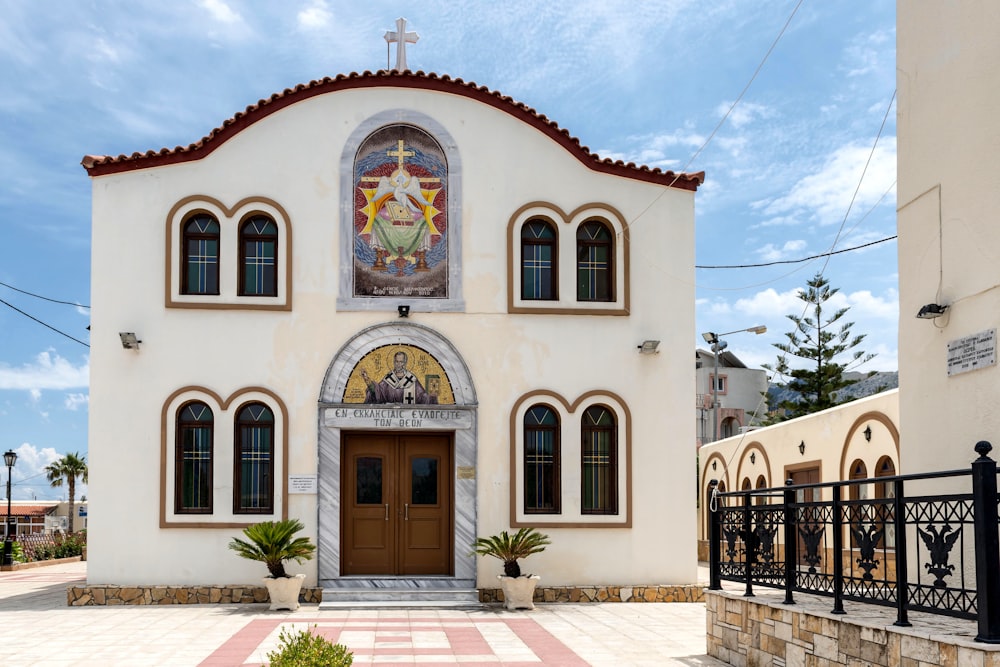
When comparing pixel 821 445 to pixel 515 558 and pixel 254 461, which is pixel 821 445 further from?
pixel 254 461

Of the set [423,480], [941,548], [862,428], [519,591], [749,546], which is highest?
[862,428]

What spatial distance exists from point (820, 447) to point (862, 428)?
1868 mm

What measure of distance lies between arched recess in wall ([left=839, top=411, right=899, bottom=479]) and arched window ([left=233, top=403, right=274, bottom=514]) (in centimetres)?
996

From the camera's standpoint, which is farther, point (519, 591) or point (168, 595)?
point (168, 595)

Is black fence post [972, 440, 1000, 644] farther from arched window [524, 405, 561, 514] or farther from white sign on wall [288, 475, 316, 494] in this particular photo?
white sign on wall [288, 475, 316, 494]

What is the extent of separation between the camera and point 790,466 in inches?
877

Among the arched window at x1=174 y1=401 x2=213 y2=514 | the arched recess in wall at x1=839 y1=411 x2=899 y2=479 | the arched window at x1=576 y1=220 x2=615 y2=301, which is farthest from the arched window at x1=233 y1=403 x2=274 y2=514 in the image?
the arched recess in wall at x1=839 y1=411 x2=899 y2=479

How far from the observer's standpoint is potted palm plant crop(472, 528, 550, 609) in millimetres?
14930

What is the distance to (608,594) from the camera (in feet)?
52.6

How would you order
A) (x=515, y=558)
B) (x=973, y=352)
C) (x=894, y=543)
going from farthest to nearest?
(x=515, y=558)
(x=973, y=352)
(x=894, y=543)

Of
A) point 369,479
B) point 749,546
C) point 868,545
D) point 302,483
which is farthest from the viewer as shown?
point 369,479

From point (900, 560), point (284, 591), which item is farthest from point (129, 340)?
point (900, 560)

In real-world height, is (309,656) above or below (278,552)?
above

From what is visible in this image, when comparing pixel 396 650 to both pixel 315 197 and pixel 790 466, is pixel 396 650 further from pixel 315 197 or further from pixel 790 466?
pixel 790 466
